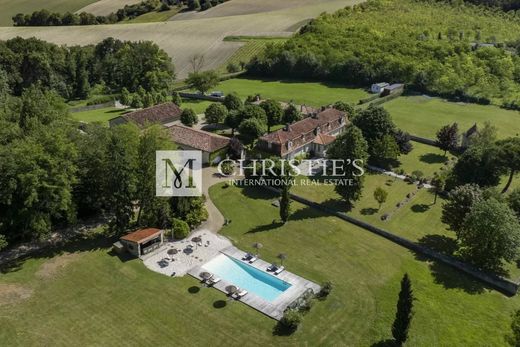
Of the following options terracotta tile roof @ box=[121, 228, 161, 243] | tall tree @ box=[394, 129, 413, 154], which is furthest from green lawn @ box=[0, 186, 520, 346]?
tall tree @ box=[394, 129, 413, 154]

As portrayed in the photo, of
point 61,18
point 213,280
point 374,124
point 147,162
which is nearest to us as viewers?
point 213,280

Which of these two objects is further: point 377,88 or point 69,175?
point 377,88

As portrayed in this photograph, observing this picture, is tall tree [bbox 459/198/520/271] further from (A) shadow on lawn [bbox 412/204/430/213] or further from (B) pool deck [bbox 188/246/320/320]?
(B) pool deck [bbox 188/246/320/320]

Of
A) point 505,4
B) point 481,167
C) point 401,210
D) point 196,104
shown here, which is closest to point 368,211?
point 401,210

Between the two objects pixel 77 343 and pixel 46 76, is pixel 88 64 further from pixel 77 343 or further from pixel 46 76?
pixel 77 343

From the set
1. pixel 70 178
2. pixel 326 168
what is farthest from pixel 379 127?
pixel 70 178

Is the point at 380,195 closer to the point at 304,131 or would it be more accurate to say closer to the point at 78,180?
the point at 304,131

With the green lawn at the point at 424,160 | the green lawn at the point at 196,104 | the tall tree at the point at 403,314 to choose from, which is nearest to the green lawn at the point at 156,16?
the green lawn at the point at 196,104
